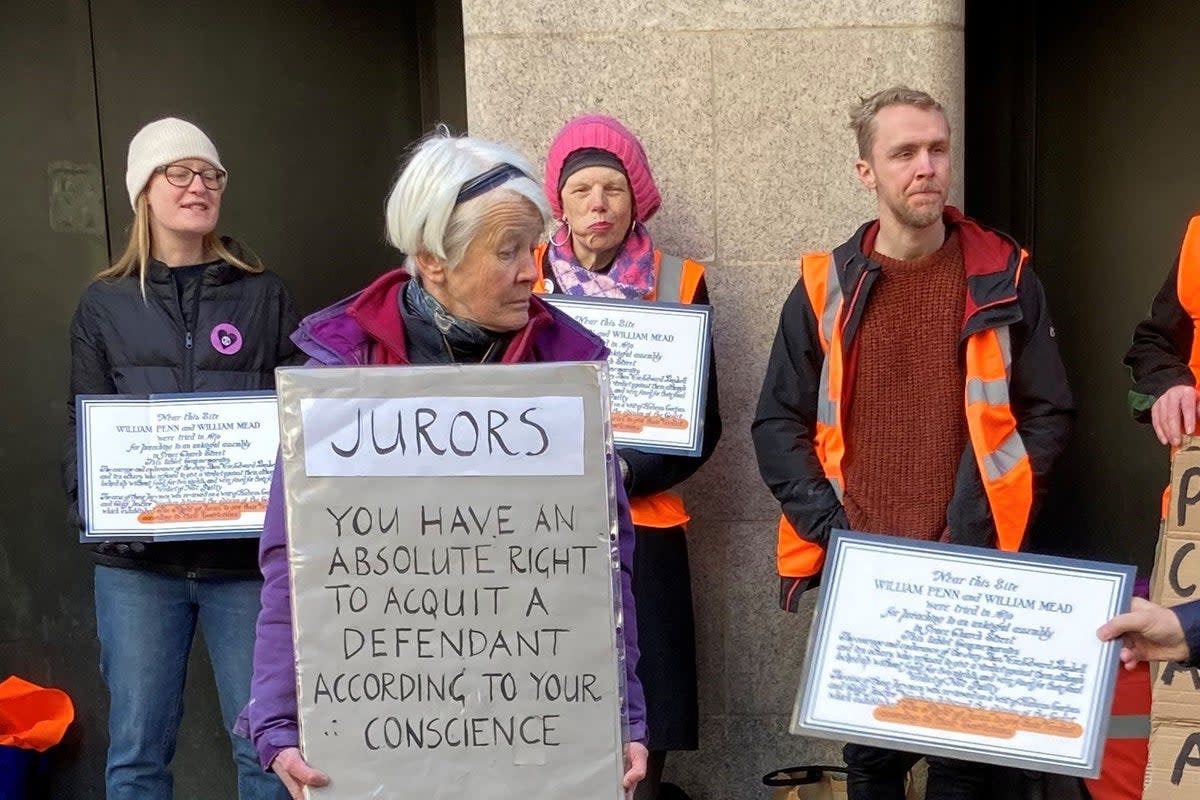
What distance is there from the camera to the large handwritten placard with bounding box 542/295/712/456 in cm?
414

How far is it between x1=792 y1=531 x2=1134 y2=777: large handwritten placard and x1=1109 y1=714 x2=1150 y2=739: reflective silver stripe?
120cm

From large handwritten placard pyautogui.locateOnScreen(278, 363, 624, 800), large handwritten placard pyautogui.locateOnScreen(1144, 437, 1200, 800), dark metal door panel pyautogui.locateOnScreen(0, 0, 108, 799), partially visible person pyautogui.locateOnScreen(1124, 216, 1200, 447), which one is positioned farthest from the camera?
dark metal door panel pyautogui.locateOnScreen(0, 0, 108, 799)

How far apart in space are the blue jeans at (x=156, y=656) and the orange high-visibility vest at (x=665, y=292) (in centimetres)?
106

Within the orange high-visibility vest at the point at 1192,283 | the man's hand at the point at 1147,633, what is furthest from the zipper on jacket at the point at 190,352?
the orange high-visibility vest at the point at 1192,283

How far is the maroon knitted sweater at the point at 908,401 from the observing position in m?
→ 3.88

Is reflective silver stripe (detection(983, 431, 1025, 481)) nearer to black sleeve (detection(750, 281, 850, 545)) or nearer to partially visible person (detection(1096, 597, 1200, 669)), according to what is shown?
black sleeve (detection(750, 281, 850, 545))

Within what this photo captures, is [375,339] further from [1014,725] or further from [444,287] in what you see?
[1014,725]

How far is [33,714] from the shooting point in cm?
536

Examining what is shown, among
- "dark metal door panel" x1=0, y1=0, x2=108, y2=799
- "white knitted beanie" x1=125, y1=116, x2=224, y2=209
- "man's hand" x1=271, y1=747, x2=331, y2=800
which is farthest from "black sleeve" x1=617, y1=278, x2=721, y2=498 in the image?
"dark metal door panel" x1=0, y1=0, x2=108, y2=799

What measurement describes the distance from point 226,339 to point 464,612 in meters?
1.97

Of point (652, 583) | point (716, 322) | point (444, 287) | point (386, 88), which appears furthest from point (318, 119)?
point (444, 287)

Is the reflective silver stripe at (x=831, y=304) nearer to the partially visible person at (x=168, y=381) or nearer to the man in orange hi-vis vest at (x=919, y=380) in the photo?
the man in orange hi-vis vest at (x=919, y=380)

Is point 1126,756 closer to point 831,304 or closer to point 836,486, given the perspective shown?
point 836,486

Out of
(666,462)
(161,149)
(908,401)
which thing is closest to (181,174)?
(161,149)
